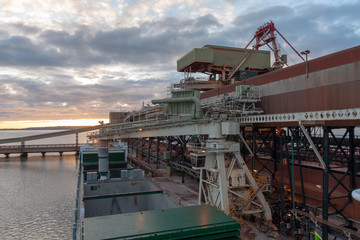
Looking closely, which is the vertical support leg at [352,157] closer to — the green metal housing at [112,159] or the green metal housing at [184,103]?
the green metal housing at [184,103]

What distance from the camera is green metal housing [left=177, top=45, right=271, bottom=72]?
136ft

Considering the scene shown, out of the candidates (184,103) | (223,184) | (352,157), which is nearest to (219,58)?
(184,103)

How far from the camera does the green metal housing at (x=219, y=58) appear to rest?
41.4 meters

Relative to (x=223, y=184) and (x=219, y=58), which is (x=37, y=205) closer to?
(x=223, y=184)

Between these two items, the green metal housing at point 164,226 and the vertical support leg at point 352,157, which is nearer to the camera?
the green metal housing at point 164,226

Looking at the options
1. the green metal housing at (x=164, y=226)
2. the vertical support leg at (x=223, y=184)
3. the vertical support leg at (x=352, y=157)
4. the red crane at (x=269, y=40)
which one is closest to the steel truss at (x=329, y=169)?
the vertical support leg at (x=352, y=157)

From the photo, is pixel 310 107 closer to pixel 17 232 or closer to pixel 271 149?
pixel 271 149

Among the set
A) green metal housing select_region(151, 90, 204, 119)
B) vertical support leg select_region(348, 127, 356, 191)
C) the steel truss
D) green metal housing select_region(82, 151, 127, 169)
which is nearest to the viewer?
the steel truss

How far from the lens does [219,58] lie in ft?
143

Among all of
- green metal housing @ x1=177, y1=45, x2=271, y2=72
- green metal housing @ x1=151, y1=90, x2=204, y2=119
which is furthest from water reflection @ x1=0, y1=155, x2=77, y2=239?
green metal housing @ x1=177, y1=45, x2=271, y2=72

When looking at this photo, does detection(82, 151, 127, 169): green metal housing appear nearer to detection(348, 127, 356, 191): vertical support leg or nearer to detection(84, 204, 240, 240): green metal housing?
detection(84, 204, 240, 240): green metal housing

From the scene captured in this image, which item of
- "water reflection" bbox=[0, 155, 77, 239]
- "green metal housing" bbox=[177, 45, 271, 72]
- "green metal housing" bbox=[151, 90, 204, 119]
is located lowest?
"water reflection" bbox=[0, 155, 77, 239]

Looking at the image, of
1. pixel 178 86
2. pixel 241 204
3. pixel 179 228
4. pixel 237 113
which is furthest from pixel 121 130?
pixel 179 228

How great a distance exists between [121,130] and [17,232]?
1727 cm
